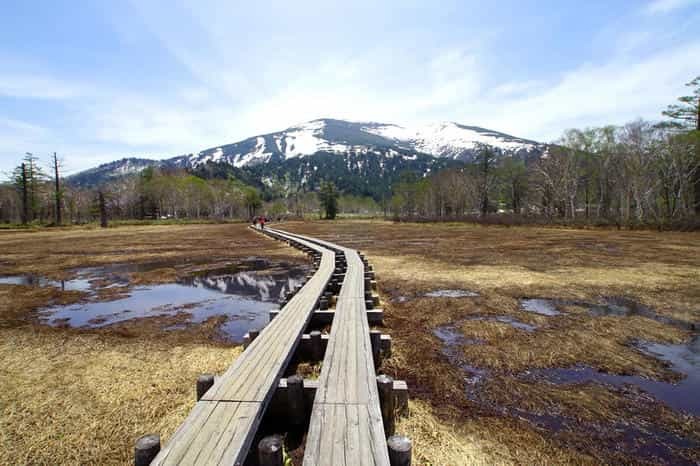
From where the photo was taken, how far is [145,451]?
2359mm

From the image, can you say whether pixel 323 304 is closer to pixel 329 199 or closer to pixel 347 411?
pixel 347 411

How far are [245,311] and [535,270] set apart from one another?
1061 cm

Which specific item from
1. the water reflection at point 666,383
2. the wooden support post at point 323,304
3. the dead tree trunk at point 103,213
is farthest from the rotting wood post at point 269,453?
the dead tree trunk at point 103,213

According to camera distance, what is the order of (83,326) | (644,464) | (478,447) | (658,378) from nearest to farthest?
(644,464)
(478,447)
(658,378)
(83,326)

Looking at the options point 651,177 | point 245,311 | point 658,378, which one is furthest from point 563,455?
point 651,177

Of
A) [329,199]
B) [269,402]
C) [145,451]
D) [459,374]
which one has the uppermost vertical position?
[329,199]

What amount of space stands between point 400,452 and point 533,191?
70296 mm

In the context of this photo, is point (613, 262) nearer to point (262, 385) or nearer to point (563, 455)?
point (563, 455)

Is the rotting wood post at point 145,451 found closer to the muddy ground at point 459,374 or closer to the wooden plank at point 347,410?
the wooden plank at point 347,410

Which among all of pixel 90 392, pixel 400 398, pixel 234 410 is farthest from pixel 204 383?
pixel 90 392

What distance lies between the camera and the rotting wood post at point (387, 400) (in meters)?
3.48

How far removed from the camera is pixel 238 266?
603 inches

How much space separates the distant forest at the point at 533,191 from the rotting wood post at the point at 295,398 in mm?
37952

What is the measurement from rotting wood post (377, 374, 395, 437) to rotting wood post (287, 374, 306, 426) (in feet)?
2.89
